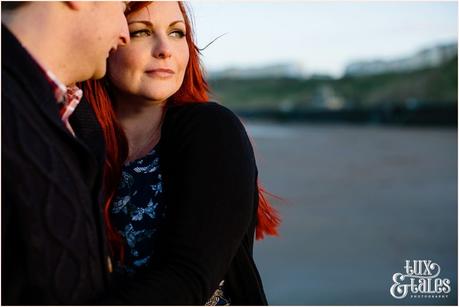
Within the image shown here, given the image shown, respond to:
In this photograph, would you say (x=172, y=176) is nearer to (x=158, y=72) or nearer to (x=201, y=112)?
(x=201, y=112)

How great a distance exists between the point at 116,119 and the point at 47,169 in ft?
2.47

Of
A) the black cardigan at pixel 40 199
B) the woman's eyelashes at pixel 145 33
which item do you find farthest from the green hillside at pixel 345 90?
the black cardigan at pixel 40 199

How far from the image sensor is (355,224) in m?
6.85

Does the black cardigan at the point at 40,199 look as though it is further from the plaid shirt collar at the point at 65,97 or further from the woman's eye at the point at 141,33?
the woman's eye at the point at 141,33

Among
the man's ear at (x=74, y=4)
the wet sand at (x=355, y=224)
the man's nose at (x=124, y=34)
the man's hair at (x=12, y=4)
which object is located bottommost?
the wet sand at (x=355, y=224)

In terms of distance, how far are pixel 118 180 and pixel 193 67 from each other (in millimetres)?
488

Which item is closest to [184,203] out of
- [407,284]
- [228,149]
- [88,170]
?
[228,149]

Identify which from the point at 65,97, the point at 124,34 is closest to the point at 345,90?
the point at 124,34

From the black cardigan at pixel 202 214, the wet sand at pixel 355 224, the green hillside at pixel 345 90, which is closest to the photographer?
the black cardigan at pixel 202 214

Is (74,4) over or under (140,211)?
over

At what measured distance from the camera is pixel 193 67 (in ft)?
7.48

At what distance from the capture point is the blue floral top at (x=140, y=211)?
6.28ft

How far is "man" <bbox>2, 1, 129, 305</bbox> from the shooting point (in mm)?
1420

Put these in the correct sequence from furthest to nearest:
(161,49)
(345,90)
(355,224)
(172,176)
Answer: (345,90)
(355,224)
(161,49)
(172,176)
